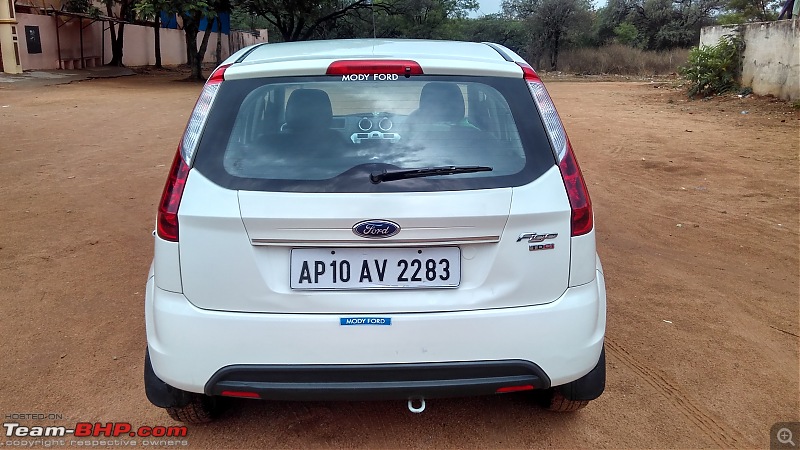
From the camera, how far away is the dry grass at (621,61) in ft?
111

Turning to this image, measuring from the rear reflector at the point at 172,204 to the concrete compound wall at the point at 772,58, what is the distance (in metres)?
14.1

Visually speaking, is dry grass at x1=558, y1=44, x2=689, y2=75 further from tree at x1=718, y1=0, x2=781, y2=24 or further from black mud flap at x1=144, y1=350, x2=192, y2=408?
black mud flap at x1=144, y1=350, x2=192, y2=408

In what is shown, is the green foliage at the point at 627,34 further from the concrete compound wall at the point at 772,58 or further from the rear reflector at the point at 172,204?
the rear reflector at the point at 172,204

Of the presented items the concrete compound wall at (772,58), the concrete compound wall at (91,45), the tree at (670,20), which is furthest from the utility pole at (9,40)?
the tree at (670,20)

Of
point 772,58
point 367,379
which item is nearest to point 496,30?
point 772,58

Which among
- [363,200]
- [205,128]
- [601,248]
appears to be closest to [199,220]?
[205,128]

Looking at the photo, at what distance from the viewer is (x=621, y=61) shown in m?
35.6

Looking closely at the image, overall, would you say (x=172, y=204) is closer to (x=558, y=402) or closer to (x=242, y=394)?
(x=242, y=394)

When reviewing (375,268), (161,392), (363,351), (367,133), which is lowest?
(161,392)

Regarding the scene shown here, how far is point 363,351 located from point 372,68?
105cm

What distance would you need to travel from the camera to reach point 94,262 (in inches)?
194

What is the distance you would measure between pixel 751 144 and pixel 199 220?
9.77 meters

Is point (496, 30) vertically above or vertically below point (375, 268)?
above

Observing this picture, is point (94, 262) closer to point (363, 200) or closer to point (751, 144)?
point (363, 200)
